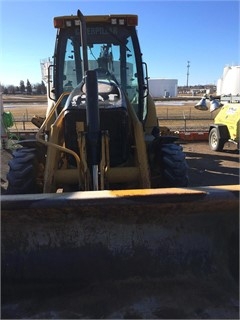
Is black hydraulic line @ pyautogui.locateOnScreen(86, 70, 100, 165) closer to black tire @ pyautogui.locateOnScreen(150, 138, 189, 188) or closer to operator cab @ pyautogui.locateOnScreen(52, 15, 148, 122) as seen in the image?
black tire @ pyautogui.locateOnScreen(150, 138, 189, 188)

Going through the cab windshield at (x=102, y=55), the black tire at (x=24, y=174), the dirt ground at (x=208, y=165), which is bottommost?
the dirt ground at (x=208, y=165)

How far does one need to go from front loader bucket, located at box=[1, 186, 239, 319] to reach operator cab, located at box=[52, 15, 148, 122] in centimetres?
276

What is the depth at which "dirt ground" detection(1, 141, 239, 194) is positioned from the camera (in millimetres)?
8680

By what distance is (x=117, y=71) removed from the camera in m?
5.98

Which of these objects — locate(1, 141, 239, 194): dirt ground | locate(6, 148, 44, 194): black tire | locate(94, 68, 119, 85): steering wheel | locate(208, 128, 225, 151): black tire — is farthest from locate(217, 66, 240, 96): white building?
locate(6, 148, 44, 194): black tire

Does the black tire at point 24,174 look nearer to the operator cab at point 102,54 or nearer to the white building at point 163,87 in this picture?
the operator cab at point 102,54

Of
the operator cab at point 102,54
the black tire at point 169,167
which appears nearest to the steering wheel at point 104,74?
the operator cab at point 102,54

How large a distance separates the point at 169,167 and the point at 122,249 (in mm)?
1527

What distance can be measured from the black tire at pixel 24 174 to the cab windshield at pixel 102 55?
149 cm

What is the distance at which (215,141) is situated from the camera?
44.2ft

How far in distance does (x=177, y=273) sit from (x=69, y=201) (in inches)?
48.6

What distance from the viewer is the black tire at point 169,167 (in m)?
4.82

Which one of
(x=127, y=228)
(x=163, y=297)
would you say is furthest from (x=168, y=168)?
(x=163, y=297)

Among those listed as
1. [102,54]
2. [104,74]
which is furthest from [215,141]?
[104,74]
